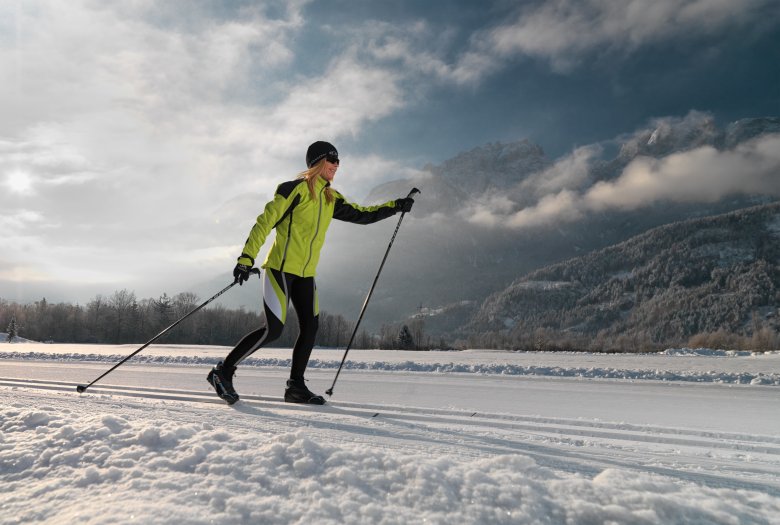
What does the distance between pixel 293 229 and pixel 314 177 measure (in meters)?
0.55

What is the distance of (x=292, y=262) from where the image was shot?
4.06 metres

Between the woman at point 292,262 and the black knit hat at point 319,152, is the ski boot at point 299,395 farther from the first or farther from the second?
the black knit hat at point 319,152

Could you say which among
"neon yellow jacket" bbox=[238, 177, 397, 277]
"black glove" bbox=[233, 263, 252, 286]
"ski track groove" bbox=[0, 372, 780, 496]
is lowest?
"ski track groove" bbox=[0, 372, 780, 496]

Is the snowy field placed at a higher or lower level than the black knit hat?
lower

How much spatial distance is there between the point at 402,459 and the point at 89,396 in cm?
390

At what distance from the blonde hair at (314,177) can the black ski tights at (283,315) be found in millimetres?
797

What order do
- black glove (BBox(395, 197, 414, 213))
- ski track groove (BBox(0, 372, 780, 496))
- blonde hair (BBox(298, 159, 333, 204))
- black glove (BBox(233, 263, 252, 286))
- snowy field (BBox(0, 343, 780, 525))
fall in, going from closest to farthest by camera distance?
1. snowy field (BBox(0, 343, 780, 525))
2. ski track groove (BBox(0, 372, 780, 496))
3. black glove (BBox(233, 263, 252, 286))
4. blonde hair (BBox(298, 159, 333, 204))
5. black glove (BBox(395, 197, 414, 213))

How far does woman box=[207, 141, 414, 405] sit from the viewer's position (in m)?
3.95

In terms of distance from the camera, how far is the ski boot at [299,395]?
3.99m

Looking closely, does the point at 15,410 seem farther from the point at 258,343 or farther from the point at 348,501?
the point at 348,501

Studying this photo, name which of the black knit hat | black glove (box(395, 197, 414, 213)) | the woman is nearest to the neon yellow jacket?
the woman

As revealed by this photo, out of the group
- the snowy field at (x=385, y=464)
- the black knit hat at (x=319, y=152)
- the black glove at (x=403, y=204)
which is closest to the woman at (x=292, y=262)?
the black knit hat at (x=319, y=152)

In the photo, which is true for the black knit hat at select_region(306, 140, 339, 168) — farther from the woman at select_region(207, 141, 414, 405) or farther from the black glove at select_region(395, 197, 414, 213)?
the black glove at select_region(395, 197, 414, 213)

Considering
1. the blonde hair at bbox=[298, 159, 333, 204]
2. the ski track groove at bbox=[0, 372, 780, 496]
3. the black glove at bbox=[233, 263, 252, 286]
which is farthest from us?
the blonde hair at bbox=[298, 159, 333, 204]
